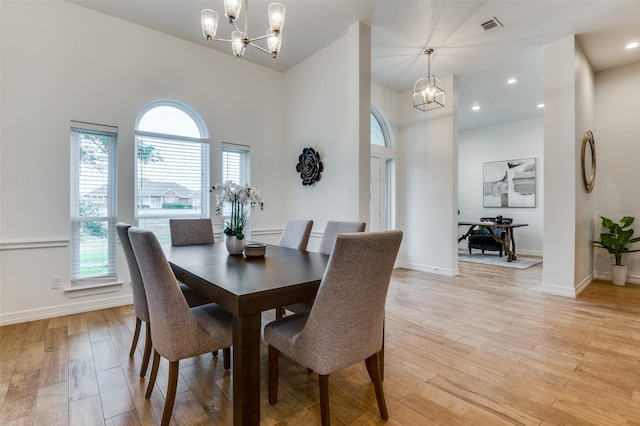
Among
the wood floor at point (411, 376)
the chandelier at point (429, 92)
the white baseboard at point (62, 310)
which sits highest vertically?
the chandelier at point (429, 92)

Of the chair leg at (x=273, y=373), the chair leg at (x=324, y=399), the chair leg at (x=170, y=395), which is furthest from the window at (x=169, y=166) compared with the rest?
the chair leg at (x=324, y=399)

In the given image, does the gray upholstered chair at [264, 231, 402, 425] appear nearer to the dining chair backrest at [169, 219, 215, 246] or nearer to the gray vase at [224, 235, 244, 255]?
the gray vase at [224, 235, 244, 255]

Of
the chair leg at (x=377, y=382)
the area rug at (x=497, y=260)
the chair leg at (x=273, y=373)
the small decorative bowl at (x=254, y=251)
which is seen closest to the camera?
the chair leg at (x=377, y=382)

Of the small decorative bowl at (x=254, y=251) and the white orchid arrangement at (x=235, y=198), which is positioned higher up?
the white orchid arrangement at (x=235, y=198)

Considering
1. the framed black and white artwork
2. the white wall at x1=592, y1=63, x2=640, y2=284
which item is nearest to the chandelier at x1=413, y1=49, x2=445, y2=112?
the white wall at x1=592, y1=63, x2=640, y2=284

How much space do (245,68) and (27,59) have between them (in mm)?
2345

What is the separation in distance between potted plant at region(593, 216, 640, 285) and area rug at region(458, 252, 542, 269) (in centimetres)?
133

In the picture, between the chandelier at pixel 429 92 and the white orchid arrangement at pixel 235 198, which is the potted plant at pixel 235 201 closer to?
the white orchid arrangement at pixel 235 198

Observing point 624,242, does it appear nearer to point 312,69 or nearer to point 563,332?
point 563,332

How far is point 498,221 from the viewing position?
6652mm

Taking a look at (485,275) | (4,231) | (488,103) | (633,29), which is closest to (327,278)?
(4,231)

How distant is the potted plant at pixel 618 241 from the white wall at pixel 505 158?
8.69 ft

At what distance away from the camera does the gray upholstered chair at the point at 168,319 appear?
55.2 inches

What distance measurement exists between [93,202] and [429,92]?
4.25m
